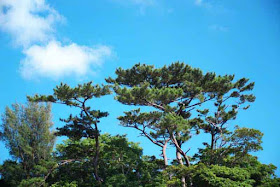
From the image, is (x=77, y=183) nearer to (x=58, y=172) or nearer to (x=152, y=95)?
(x=58, y=172)

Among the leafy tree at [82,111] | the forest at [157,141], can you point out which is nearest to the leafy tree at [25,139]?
the forest at [157,141]

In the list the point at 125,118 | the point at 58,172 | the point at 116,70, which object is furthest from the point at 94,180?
the point at 116,70

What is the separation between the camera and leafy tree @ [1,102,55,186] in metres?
13.8

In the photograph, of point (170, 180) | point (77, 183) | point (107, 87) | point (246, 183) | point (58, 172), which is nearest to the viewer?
point (246, 183)

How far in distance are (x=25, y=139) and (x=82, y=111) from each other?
550 centimetres

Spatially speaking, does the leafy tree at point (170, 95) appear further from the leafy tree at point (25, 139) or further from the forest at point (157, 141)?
the leafy tree at point (25, 139)

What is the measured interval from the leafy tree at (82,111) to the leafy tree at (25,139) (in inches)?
152

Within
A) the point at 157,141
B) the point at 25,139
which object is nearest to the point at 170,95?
the point at 157,141

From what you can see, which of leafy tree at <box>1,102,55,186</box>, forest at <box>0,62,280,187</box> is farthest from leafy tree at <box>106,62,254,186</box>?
leafy tree at <box>1,102,55,186</box>

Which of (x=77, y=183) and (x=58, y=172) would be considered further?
(x=58, y=172)

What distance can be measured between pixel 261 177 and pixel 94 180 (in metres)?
6.65

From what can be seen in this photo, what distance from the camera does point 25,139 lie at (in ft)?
47.4

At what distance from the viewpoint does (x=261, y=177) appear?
9914mm

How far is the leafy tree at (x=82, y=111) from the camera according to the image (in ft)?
32.7
